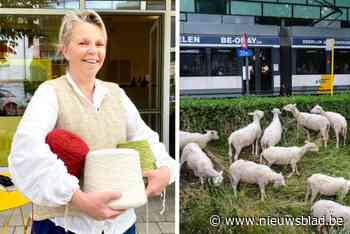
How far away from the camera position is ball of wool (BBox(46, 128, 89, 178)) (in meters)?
1.22

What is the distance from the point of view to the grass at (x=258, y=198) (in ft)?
9.77

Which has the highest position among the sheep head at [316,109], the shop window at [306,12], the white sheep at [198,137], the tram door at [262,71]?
the shop window at [306,12]

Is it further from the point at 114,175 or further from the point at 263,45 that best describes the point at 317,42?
the point at 114,175

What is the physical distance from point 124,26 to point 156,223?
255 centimetres

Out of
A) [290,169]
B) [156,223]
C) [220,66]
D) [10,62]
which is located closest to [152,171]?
[220,66]

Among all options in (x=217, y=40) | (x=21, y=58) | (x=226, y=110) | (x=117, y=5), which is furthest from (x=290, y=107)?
(x=21, y=58)

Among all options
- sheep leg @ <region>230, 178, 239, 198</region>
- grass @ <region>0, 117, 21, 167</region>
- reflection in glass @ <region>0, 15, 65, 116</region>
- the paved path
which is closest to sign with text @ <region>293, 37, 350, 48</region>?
sheep leg @ <region>230, 178, 239, 198</region>

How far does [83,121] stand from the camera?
130 cm

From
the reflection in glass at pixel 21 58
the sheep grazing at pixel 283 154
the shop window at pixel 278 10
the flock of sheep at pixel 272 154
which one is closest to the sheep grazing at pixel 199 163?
the flock of sheep at pixel 272 154

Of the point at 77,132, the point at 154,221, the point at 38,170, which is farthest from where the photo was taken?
the point at 154,221

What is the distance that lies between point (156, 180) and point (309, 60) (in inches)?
73.8

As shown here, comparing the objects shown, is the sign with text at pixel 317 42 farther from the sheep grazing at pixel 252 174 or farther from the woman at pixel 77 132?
the woman at pixel 77 132

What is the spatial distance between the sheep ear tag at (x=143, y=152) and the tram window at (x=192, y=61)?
59.2 inches

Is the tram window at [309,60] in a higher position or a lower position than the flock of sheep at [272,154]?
higher
